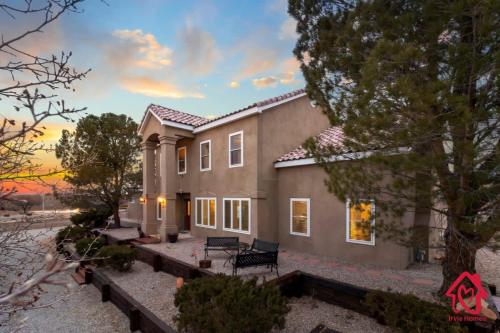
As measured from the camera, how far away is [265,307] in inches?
217

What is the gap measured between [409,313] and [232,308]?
11.2ft

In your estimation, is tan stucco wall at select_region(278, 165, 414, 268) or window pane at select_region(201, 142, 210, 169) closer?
tan stucco wall at select_region(278, 165, 414, 268)

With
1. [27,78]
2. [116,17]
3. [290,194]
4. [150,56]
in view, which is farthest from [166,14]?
[290,194]

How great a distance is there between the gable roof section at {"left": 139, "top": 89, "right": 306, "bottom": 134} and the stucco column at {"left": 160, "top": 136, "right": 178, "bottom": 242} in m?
1.10

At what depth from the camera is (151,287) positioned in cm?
905

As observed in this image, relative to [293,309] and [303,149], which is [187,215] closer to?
[303,149]

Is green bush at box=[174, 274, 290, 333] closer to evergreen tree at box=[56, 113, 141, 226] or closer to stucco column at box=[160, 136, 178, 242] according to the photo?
stucco column at box=[160, 136, 178, 242]

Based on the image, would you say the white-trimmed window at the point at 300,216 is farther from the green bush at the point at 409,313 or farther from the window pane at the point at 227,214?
the green bush at the point at 409,313

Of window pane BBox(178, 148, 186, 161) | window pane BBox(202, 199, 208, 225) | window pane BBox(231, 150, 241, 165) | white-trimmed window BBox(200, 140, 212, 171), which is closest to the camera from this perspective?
window pane BBox(231, 150, 241, 165)

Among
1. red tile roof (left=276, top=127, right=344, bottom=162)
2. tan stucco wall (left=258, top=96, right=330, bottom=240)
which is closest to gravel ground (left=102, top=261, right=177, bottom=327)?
tan stucco wall (left=258, top=96, right=330, bottom=240)

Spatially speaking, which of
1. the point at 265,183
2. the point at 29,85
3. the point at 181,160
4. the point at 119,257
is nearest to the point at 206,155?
the point at 181,160

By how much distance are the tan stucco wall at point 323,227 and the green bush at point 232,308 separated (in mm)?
5056

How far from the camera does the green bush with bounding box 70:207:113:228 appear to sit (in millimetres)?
22734

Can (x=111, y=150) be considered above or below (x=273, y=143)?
above
